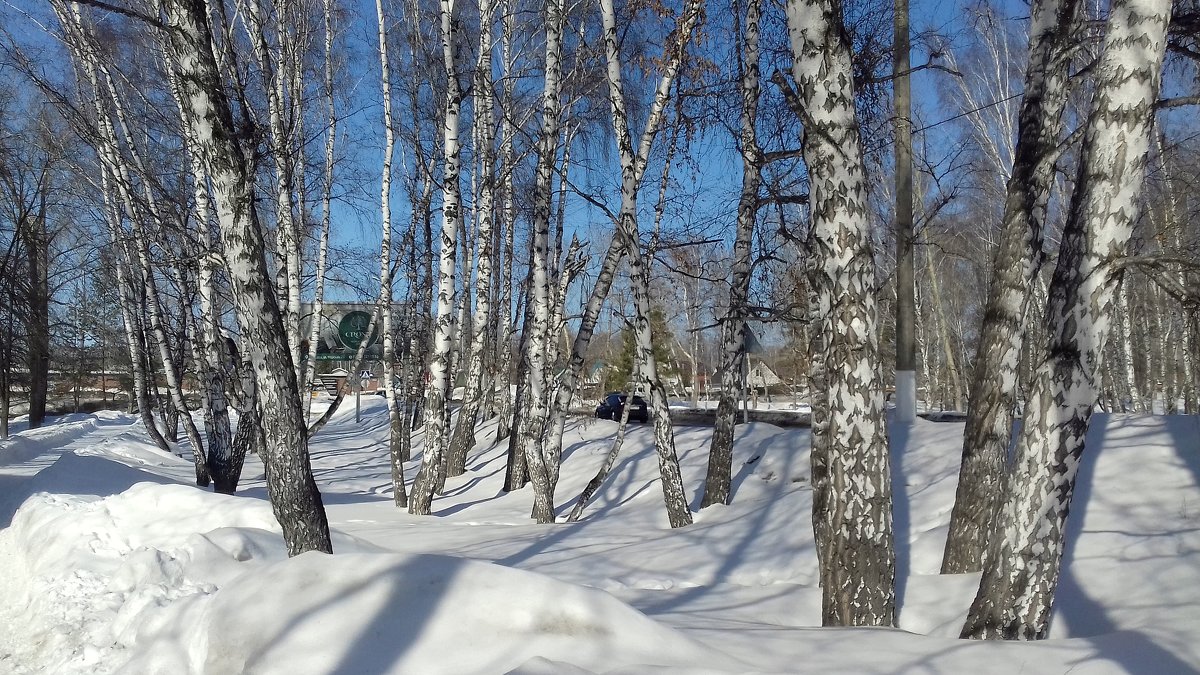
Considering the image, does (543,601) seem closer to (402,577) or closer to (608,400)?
(402,577)

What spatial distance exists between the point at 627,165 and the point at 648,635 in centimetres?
684

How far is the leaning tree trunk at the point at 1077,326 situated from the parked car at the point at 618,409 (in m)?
26.3

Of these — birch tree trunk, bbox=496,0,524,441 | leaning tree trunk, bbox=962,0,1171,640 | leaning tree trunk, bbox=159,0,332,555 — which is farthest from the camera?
birch tree trunk, bbox=496,0,524,441

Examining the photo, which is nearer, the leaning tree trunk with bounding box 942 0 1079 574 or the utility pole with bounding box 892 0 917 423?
the leaning tree trunk with bounding box 942 0 1079 574

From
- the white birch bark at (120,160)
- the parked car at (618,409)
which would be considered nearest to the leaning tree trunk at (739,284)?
the white birch bark at (120,160)

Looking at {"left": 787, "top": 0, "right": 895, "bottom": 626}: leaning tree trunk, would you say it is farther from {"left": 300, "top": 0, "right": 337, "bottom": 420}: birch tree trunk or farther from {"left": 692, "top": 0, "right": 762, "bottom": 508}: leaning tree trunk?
{"left": 300, "top": 0, "right": 337, "bottom": 420}: birch tree trunk

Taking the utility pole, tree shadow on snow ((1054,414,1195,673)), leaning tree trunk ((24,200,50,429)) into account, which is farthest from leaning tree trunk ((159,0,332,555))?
leaning tree trunk ((24,200,50,429))

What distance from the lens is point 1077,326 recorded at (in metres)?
4.29

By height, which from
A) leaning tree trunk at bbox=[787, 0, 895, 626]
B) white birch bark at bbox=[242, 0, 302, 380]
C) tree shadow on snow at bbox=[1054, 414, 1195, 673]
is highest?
white birch bark at bbox=[242, 0, 302, 380]

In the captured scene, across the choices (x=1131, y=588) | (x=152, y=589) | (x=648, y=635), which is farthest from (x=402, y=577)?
(x=1131, y=588)

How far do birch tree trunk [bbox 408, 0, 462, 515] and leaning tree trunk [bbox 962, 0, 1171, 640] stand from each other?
822 centimetres

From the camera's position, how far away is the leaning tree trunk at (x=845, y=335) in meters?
4.71

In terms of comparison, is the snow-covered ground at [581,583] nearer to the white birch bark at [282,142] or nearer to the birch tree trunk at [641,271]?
the birch tree trunk at [641,271]

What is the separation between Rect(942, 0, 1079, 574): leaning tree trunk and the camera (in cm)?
586
